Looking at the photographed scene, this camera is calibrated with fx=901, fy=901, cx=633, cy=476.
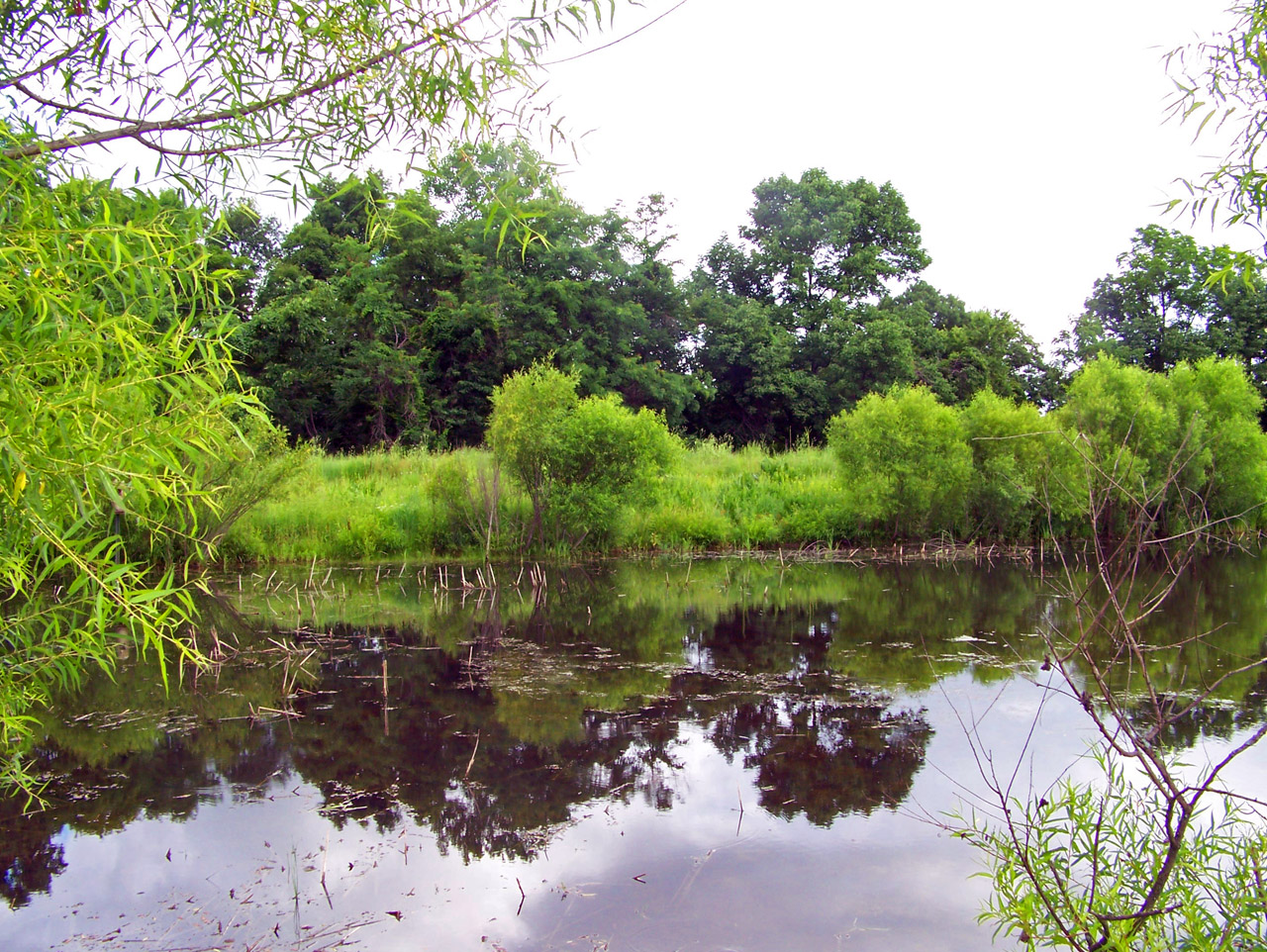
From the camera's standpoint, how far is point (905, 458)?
16906 millimetres

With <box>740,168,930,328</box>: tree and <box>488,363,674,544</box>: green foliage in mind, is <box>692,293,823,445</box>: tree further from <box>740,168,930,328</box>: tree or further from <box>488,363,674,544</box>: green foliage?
<box>488,363,674,544</box>: green foliage

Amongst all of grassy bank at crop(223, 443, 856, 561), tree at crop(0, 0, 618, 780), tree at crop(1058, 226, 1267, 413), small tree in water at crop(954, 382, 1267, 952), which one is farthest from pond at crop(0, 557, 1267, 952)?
tree at crop(1058, 226, 1267, 413)

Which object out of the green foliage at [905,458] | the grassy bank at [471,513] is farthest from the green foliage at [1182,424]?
the grassy bank at [471,513]

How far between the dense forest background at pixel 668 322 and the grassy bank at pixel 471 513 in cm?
652

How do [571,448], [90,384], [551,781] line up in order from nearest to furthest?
[90,384], [551,781], [571,448]

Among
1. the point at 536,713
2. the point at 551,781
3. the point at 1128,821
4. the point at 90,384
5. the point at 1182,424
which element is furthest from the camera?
the point at 1182,424

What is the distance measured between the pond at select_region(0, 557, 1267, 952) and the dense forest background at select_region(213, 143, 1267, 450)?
54.8 feet

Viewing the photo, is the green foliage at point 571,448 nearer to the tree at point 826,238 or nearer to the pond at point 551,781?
the pond at point 551,781

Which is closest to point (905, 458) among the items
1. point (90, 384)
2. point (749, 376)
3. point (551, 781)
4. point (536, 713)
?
point (536, 713)

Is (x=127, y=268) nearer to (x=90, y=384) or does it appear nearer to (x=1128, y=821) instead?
(x=90, y=384)

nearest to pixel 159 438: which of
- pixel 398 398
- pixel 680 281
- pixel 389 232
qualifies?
pixel 389 232

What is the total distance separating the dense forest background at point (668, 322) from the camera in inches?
1077

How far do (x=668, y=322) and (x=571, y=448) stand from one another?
15.5m

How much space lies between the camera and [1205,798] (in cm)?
466
